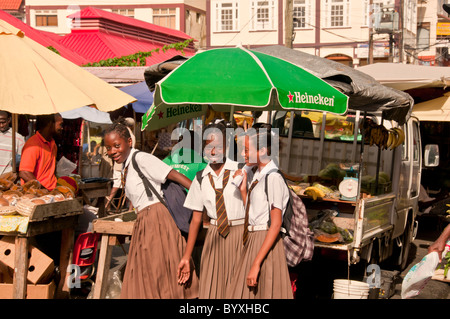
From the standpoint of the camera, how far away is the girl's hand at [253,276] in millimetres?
4754

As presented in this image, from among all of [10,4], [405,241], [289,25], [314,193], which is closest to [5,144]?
[314,193]

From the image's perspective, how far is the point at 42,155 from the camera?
21.4 feet

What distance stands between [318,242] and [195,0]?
126ft

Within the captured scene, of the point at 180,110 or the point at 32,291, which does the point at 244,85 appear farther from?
the point at 32,291

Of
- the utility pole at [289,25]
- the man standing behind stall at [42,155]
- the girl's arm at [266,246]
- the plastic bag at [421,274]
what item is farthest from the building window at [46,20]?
the plastic bag at [421,274]

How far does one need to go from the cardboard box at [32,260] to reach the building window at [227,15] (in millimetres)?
35541

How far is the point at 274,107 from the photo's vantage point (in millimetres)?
7422

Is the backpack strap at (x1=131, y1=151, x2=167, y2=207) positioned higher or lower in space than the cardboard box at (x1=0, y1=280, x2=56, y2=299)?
higher

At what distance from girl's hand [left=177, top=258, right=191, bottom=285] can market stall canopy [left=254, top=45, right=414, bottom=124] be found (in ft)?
8.53

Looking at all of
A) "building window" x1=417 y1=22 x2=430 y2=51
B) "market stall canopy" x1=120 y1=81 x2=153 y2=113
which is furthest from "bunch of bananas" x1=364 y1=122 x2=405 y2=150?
"building window" x1=417 y1=22 x2=430 y2=51

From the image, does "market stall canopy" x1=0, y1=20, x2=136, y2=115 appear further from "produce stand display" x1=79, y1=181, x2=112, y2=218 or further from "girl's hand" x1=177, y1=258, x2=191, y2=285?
"produce stand display" x1=79, y1=181, x2=112, y2=218

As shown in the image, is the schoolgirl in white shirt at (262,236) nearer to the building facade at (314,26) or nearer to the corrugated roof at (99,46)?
the corrugated roof at (99,46)

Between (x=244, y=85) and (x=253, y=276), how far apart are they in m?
1.69

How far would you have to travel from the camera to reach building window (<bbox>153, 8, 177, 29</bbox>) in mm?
41781
